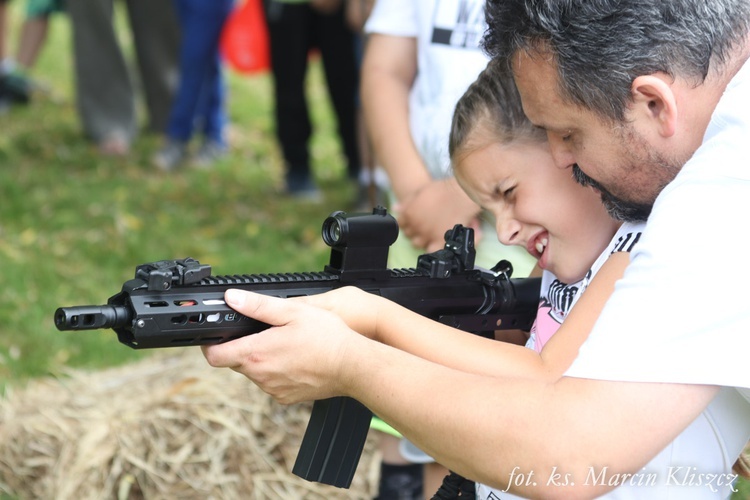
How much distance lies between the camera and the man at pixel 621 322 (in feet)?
5.34

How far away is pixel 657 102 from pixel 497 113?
615 millimetres

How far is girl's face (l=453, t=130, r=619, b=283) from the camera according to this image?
90.2 inches

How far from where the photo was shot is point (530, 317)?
8.16 feet

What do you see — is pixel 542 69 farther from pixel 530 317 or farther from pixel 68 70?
pixel 68 70

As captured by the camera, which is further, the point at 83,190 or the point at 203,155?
the point at 203,155

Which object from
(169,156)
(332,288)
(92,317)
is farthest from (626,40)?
(169,156)

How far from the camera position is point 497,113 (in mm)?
2371

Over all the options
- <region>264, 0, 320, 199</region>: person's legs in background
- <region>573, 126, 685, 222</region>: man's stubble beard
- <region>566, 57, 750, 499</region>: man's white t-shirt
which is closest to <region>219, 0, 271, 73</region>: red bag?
<region>264, 0, 320, 199</region>: person's legs in background

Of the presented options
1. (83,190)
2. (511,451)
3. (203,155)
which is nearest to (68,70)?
(203,155)

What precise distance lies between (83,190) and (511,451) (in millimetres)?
5860

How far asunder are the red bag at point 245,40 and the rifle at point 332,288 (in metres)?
5.65

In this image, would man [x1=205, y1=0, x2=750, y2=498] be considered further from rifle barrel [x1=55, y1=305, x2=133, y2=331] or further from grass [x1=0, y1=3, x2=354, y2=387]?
grass [x1=0, y1=3, x2=354, y2=387]

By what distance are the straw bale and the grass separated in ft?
2.19

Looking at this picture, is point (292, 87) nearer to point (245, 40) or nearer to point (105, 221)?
point (245, 40)
